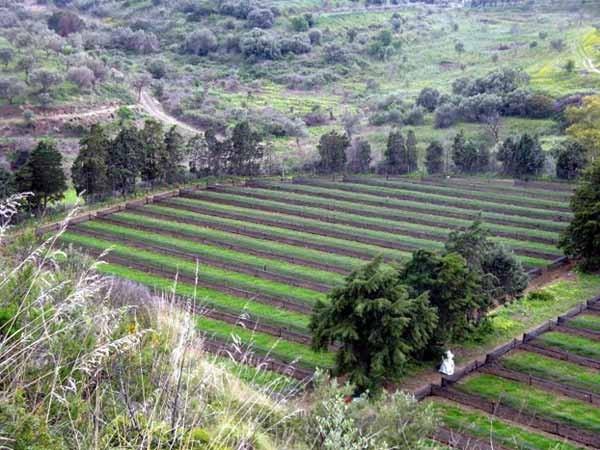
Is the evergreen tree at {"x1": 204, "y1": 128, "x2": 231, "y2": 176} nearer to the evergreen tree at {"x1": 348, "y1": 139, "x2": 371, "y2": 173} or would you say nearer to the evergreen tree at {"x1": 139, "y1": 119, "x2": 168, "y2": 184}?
the evergreen tree at {"x1": 139, "y1": 119, "x2": 168, "y2": 184}

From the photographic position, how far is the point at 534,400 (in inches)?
932

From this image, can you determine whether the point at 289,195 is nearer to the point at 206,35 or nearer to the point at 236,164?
the point at 236,164

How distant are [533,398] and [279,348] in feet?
31.0

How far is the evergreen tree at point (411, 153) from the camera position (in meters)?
57.3

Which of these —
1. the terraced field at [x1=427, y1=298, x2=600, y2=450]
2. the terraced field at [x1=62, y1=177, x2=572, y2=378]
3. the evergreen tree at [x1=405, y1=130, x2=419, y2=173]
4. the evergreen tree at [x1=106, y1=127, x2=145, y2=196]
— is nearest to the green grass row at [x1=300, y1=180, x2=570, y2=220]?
the terraced field at [x1=62, y1=177, x2=572, y2=378]

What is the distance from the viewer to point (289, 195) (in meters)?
51.2

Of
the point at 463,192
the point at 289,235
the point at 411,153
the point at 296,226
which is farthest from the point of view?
the point at 411,153

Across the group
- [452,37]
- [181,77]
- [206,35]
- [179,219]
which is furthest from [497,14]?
[179,219]

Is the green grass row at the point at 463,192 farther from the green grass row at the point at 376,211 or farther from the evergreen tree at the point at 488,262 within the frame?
the evergreen tree at the point at 488,262

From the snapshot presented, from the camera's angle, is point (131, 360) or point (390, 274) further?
point (390, 274)

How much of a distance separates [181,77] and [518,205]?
188ft

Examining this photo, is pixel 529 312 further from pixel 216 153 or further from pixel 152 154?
pixel 216 153

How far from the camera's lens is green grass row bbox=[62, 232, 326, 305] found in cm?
3341

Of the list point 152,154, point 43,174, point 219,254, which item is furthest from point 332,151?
point 43,174
